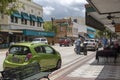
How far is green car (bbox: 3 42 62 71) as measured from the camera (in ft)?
48.8

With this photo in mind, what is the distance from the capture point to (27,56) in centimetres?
1487

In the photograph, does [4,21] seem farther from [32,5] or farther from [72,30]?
[72,30]

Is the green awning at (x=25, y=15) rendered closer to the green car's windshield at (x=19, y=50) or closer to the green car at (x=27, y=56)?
the green car at (x=27, y=56)

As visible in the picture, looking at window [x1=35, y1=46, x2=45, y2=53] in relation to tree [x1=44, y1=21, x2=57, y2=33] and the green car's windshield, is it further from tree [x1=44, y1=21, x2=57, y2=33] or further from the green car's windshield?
tree [x1=44, y1=21, x2=57, y2=33]

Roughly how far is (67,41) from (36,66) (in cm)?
5133

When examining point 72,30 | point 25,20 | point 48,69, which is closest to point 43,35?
point 25,20

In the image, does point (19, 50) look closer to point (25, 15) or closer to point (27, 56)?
point (27, 56)

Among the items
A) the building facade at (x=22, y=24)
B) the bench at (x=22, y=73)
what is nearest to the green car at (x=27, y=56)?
the bench at (x=22, y=73)

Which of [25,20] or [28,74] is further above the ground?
[25,20]

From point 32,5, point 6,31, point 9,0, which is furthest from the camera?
point 32,5

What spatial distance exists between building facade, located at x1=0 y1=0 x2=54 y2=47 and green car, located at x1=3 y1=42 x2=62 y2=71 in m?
32.0

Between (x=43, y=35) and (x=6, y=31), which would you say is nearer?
(x=6, y=31)

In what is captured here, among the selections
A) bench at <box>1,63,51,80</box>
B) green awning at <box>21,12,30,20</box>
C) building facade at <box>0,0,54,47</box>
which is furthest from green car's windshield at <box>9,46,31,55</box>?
green awning at <box>21,12,30,20</box>

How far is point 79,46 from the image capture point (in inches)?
1294
